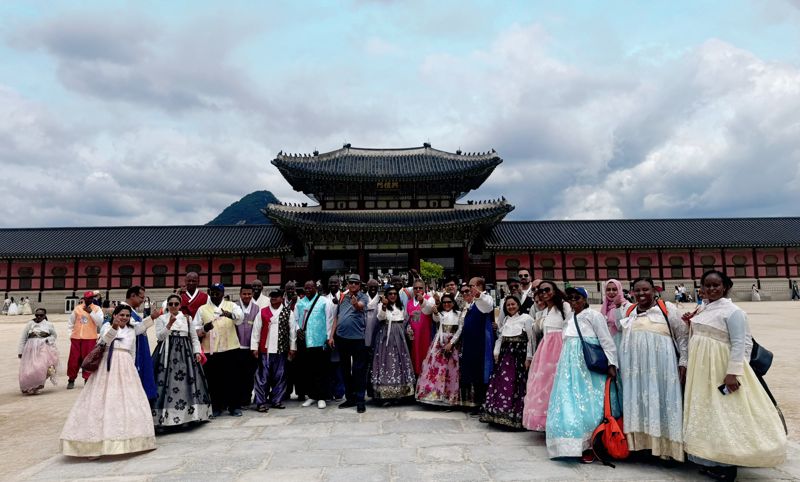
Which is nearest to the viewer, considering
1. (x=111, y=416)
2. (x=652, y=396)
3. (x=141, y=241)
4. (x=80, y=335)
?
(x=652, y=396)

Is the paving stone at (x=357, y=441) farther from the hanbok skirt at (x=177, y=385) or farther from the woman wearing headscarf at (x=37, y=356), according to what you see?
the woman wearing headscarf at (x=37, y=356)

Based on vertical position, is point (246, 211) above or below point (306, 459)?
above

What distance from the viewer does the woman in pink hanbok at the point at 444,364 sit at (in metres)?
6.27

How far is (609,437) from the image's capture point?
13.8 ft

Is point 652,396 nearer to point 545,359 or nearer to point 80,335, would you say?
point 545,359

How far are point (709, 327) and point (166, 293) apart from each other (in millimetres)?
27120

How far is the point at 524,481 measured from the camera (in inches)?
149

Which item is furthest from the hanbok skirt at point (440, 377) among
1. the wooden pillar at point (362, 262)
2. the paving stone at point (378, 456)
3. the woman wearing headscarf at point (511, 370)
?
the wooden pillar at point (362, 262)

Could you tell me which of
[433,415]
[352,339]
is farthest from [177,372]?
[433,415]

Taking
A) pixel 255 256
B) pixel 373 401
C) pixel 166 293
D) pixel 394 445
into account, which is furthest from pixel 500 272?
pixel 394 445

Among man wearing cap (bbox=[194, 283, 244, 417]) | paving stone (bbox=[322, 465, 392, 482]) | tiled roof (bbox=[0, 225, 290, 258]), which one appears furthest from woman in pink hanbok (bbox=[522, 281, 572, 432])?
tiled roof (bbox=[0, 225, 290, 258])

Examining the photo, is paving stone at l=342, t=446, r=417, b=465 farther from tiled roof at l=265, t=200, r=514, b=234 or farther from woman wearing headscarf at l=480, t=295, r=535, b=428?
tiled roof at l=265, t=200, r=514, b=234

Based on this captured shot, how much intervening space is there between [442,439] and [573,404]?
144 centimetres

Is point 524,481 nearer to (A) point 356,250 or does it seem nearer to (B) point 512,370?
(B) point 512,370
